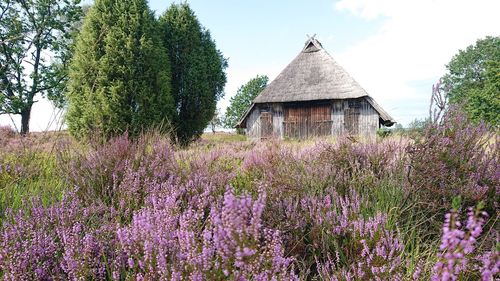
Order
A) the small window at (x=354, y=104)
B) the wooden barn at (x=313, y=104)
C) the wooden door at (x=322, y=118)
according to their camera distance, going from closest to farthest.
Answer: the wooden barn at (x=313, y=104) < the small window at (x=354, y=104) < the wooden door at (x=322, y=118)

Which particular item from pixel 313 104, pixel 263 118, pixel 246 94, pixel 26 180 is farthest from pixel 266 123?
pixel 246 94

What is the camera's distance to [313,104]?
60.5ft

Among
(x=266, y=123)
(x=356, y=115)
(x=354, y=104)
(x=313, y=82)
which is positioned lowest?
(x=266, y=123)

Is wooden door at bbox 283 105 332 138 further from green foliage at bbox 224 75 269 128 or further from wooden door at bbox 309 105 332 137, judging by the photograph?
green foliage at bbox 224 75 269 128

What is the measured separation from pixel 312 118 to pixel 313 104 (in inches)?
30.1

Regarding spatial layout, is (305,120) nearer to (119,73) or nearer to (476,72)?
(119,73)

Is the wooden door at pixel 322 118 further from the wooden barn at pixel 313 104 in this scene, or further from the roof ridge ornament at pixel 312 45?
the roof ridge ornament at pixel 312 45

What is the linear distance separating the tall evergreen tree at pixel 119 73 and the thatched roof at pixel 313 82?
790 cm

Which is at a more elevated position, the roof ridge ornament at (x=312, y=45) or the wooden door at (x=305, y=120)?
the roof ridge ornament at (x=312, y=45)

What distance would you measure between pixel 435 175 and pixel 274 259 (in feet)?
6.16

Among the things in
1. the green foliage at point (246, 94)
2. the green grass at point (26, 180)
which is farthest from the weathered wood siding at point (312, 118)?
the green foliage at point (246, 94)

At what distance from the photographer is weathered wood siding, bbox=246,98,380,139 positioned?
17547mm

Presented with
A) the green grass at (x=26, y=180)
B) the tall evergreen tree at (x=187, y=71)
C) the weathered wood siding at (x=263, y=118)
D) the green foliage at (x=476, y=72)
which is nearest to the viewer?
the green grass at (x=26, y=180)

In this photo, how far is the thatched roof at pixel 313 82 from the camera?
57.1ft
